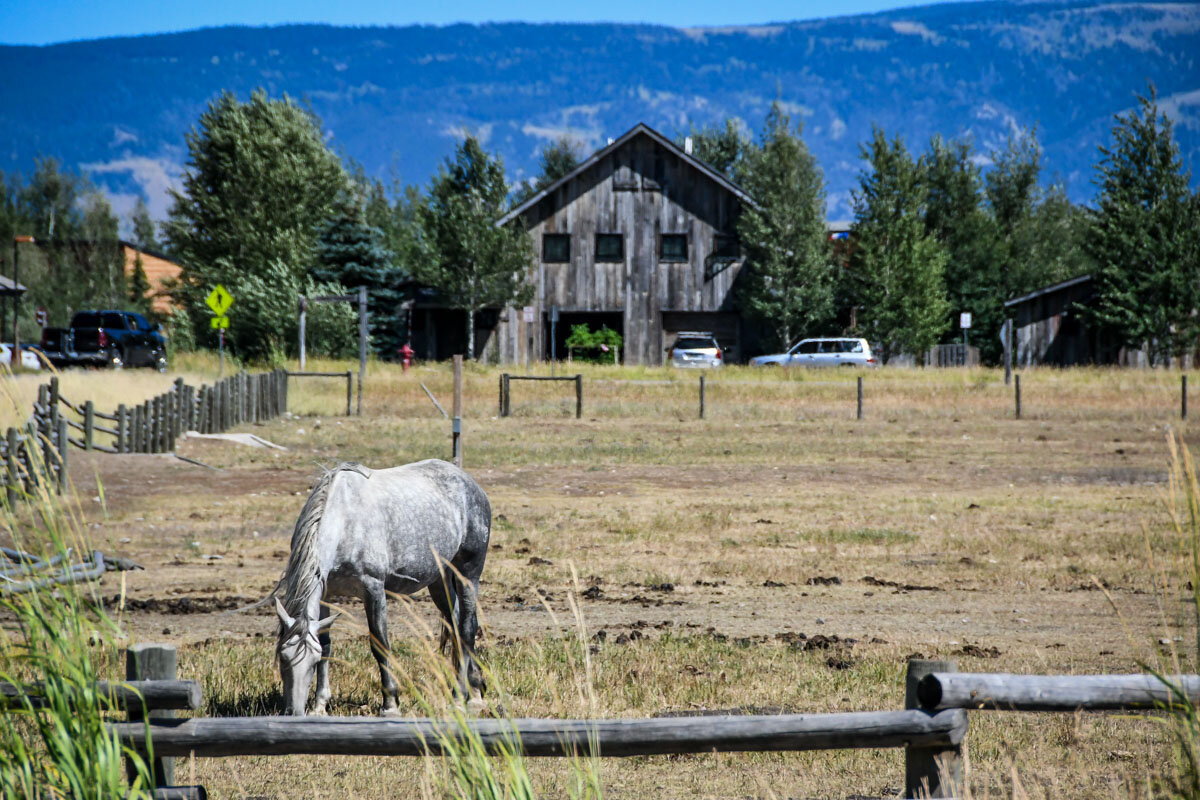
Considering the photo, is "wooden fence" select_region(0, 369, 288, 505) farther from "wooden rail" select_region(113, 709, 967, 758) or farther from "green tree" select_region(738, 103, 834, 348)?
"green tree" select_region(738, 103, 834, 348)

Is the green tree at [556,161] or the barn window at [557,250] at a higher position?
the green tree at [556,161]

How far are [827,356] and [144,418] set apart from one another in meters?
33.3

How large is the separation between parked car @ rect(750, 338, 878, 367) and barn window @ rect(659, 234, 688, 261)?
5.87m

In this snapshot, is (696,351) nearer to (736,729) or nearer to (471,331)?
(471,331)

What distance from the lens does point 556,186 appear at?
53.1 m

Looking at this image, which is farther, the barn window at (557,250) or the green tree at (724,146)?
the green tree at (724,146)

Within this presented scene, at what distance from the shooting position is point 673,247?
2116 inches

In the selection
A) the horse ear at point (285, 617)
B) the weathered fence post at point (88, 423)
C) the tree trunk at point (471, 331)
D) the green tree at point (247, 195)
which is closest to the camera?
the horse ear at point (285, 617)

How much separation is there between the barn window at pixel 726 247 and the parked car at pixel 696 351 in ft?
13.1

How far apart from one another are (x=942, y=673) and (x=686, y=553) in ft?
30.0

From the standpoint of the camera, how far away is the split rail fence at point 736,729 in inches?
194

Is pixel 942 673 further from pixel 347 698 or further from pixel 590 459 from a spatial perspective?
pixel 590 459

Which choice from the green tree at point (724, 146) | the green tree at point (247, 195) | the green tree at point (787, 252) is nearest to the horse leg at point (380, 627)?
the green tree at point (787, 252)

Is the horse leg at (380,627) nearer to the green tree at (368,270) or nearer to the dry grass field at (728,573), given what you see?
the dry grass field at (728,573)
